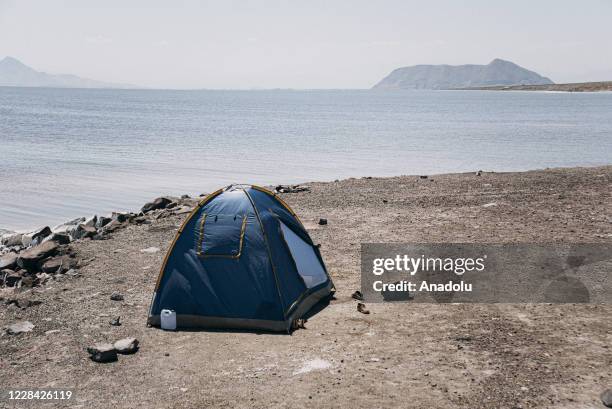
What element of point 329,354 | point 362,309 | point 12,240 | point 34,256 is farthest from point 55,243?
point 329,354

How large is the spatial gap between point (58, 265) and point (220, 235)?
5.14 m

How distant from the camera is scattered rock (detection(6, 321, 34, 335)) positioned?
987cm

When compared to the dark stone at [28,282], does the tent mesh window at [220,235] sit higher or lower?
higher

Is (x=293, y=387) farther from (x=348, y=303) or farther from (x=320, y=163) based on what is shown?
(x=320, y=163)

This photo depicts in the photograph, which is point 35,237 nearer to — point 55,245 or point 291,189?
point 55,245

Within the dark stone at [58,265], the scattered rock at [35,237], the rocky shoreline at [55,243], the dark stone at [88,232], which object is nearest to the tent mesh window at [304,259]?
the rocky shoreline at [55,243]

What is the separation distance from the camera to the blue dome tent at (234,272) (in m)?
9.88

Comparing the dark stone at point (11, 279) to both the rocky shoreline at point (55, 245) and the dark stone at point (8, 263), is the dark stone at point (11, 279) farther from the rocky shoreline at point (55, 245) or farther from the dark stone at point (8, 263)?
the dark stone at point (8, 263)

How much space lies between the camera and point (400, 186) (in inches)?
906

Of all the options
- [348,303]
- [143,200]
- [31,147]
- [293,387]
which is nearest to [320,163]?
[143,200]

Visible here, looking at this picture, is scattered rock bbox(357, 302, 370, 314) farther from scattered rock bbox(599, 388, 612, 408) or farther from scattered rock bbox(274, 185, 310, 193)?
scattered rock bbox(274, 185, 310, 193)

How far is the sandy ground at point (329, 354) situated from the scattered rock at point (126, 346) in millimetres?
114

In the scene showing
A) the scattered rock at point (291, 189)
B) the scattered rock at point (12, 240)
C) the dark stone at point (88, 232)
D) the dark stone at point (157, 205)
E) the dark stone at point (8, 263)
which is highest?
the scattered rock at point (291, 189)

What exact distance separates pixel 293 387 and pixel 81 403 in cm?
260
